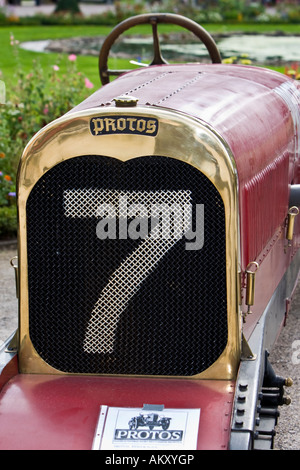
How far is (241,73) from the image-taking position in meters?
4.24

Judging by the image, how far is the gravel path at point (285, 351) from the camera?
3.74 m

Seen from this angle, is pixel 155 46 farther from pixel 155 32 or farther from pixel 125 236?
pixel 125 236

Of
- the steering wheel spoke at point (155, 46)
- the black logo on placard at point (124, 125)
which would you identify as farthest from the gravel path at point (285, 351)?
the steering wheel spoke at point (155, 46)

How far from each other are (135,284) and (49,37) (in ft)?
77.7

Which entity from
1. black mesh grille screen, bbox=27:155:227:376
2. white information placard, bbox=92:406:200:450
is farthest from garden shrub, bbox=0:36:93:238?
white information placard, bbox=92:406:200:450

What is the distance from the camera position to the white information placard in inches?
107

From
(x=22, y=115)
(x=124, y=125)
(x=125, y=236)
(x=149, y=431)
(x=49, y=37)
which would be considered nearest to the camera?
(x=149, y=431)

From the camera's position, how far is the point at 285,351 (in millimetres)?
4684

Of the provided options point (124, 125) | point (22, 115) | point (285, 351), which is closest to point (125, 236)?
point (124, 125)

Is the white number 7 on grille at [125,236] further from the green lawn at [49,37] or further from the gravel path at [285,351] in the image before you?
the green lawn at [49,37]

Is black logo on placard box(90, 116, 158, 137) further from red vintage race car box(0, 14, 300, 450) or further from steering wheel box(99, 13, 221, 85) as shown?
steering wheel box(99, 13, 221, 85)

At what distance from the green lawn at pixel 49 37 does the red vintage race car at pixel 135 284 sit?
6640 millimetres

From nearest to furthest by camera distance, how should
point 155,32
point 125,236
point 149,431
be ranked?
1. point 149,431
2. point 125,236
3. point 155,32

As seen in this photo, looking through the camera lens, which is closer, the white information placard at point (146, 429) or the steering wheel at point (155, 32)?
the white information placard at point (146, 429)
